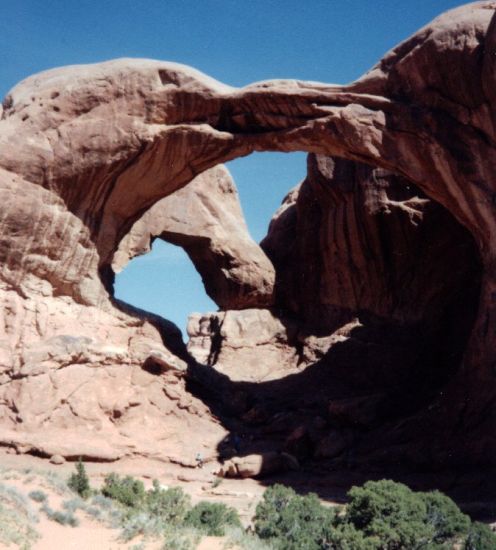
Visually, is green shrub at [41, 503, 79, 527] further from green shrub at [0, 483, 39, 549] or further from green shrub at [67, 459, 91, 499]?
green shrub at [67, 459, 91, 499]

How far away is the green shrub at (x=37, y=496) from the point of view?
406 inches

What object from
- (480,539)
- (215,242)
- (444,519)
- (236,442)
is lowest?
(480,539)

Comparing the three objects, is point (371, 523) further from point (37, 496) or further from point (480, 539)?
point (37, 496)

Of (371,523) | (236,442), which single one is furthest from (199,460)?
(371,523)

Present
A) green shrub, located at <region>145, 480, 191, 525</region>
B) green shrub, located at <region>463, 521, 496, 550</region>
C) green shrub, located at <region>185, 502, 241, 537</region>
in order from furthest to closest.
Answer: green shrub, located at <region>145, 480, 191, 525</region>, green shrub, located at <region>185, 502, 241, 537</region>, green shrub, located at <region>463, 521, 496, 550</region>

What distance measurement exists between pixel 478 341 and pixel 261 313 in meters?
10.7

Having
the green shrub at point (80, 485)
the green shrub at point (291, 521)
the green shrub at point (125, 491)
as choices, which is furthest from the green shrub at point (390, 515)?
the green shrub at point (80, 485)

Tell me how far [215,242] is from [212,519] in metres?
14.8

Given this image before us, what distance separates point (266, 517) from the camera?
1135cm

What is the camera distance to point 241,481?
15.1 metres

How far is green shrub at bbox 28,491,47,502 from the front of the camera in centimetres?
1031

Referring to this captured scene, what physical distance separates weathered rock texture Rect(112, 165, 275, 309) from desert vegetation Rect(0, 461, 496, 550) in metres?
13.1

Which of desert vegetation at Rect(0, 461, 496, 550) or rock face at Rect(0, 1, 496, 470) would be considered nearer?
desert vegetation at Rect(0, 461, 496, 550)

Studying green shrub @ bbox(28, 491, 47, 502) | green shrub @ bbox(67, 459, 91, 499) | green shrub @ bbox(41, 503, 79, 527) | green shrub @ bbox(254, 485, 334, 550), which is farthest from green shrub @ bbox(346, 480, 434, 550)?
green shrub @ bbox(28, 491, 47, 502)
